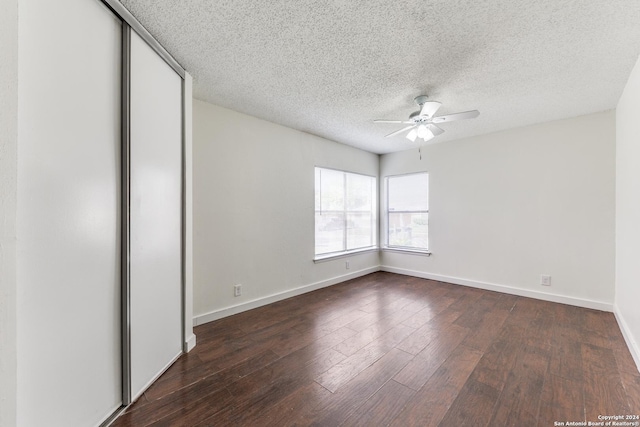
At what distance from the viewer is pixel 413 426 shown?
1438 millimetres

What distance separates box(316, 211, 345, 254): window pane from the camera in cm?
416

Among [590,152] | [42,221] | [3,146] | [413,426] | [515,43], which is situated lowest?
[413,426]

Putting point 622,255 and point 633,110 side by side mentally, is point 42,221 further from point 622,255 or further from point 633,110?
point 622,255

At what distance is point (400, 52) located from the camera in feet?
6.42

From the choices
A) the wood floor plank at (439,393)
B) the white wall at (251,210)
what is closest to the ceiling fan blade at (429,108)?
the white wall at (251,210)

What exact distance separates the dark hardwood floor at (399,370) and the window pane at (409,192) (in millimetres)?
2203

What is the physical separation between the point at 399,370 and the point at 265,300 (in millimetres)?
1939

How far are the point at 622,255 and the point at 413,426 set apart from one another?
3036 millimetres

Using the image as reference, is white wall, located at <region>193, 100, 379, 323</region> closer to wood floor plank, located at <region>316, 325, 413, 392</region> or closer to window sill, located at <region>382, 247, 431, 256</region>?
window sill, located at <region>382, 247, 431, 256</region>

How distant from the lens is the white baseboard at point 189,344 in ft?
7.25

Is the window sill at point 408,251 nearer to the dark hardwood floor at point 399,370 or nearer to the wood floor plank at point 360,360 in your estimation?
the dark hardwood floor at point 399,370

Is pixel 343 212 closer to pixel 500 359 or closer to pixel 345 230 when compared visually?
pixel 345 230

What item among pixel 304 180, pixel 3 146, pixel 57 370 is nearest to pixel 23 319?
pixel 57 370

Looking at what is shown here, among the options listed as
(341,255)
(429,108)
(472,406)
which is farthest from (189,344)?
(429,108)
